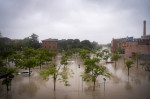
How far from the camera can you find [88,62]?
1542 centimetres

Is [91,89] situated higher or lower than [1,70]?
lower

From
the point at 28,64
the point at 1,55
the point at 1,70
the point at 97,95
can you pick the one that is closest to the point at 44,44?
the point at 1,55

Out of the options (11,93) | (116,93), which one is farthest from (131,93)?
(11,93)

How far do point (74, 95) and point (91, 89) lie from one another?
263 centimetres

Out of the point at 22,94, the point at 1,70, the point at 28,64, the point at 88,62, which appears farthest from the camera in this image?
the point at 28,64

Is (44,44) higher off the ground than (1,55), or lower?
higher

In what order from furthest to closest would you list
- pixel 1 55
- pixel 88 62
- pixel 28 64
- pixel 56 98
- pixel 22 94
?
pixel 1 55
pixel 28 64
pixel 88 62
pixel 22 94
pixel 56 98

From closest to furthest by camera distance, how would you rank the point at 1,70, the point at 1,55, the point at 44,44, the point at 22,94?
the point at 22,94
the point at 1,70
the point at 1,55
the point at 44,44

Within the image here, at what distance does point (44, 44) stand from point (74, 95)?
58.6 meters

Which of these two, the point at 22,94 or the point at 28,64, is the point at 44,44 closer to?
the point at 28,64

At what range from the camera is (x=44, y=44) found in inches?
2613

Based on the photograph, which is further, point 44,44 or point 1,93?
point 44,44

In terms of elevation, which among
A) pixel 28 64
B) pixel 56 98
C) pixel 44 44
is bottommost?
pixel 56 98

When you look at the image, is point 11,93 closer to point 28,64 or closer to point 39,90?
point 39,90
